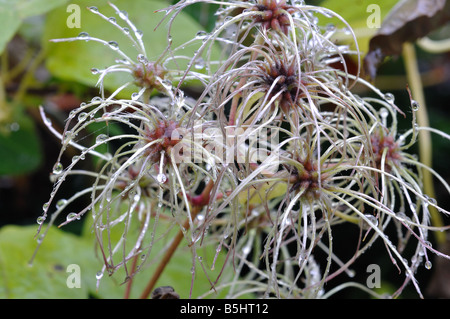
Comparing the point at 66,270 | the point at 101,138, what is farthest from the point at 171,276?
the point at 101,138

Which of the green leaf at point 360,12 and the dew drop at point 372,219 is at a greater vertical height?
the green leaf at point 360,12

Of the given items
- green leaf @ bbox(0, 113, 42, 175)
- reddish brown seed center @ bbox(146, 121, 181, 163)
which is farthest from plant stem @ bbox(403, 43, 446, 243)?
green leaf @ bbox(0, 113, 42, 175)

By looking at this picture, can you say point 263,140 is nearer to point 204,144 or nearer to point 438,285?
point 204,144

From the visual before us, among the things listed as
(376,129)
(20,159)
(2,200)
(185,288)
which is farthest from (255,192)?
(2,200)

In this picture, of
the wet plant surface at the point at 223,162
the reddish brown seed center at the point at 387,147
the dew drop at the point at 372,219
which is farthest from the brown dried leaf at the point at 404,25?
the dew drop at the point at 372,219

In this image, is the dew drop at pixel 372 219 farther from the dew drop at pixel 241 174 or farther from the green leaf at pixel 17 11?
the green leaf at pixel 17 11

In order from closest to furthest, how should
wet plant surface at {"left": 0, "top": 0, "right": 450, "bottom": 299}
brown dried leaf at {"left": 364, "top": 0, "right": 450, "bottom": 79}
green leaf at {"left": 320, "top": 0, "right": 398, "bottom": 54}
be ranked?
wet plant surface at {"left": 0, "top": 0, "right": 450, "bottom": 299}
brown dried leaf at {"left": 364, "top": 0, "right": 450, "bottom": 79}
green leaf at {"left": 320, "top": 0, "right": 398, "bottom": 54}

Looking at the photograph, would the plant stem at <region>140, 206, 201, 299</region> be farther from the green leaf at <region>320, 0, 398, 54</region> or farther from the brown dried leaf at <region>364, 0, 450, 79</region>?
the green leaf at <region>320, 0, 398, 54</region>
